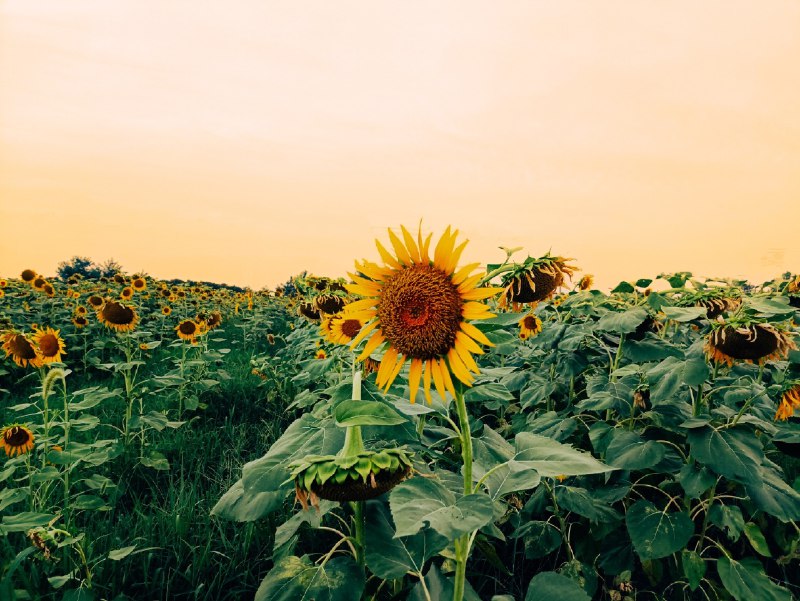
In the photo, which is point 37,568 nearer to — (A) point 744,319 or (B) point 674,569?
(B) point 674,569

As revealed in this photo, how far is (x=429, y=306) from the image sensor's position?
1558 mm

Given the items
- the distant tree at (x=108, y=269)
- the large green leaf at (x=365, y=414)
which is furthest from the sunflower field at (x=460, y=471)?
the distant tree at (x=108, y=269)

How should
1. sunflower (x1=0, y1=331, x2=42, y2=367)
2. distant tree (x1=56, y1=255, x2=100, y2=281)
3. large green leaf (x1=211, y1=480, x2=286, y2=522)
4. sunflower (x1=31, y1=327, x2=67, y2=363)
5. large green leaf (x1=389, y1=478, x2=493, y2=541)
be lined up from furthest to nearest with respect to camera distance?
distant tree (x1=56, y1=255, x2=100, y2=281), sunflower (x1=31, y1=327, x2=67, y2=363), sunflower (x1=0, y1=331, x2=42, y2=367), large green leaf (x1=211, y1=480, x2=286, y2=522), large green leaf (x1=389, y1=478, x2=493, y2=541)

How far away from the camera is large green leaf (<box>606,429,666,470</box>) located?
223 cm

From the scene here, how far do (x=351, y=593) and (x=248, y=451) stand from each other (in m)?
2.67

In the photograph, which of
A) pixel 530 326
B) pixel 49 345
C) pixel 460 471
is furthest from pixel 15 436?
pixel 530 326

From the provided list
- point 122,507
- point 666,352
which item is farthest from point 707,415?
point 122,507

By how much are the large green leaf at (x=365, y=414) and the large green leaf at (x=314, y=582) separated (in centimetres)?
61

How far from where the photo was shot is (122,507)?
11.1ft

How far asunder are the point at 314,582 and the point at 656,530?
142 cm

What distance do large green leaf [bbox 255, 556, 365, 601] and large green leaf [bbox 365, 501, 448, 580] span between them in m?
0.08

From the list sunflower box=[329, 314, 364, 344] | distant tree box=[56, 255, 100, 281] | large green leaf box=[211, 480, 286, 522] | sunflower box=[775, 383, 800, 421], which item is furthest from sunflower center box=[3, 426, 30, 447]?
distant tree box=[56, 255, 100, 281]

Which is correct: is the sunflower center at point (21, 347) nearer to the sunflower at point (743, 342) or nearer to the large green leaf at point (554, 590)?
the large green leaf at point (554, 590)

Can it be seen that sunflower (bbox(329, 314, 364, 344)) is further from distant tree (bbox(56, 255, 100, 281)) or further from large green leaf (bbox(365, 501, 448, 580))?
distant tree (bbox(56, 255, 100, 281))
